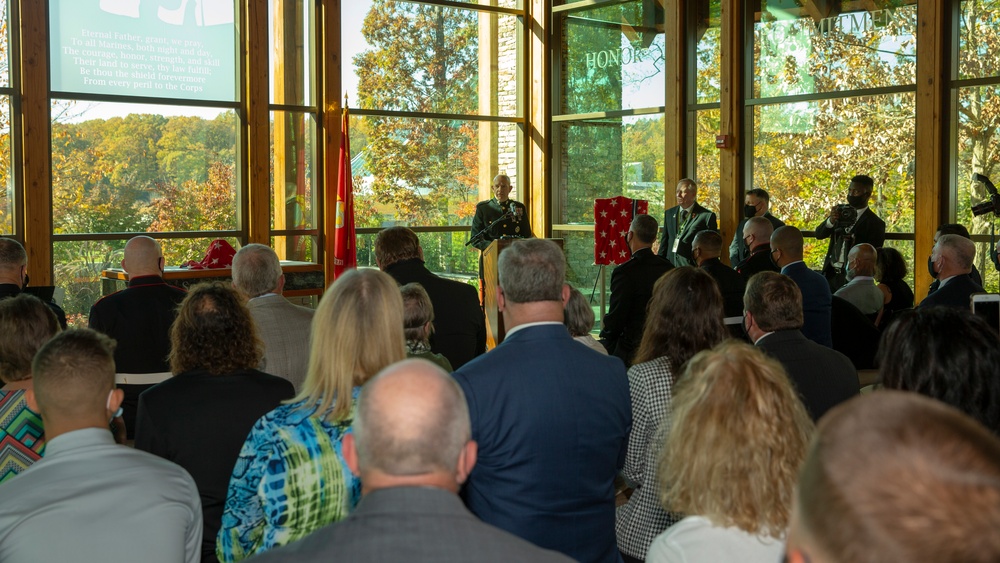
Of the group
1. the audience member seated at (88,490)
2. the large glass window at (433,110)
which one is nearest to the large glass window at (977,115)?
the large glass window at (433,110)

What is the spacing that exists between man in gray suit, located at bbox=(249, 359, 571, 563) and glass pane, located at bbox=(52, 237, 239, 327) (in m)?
8.37

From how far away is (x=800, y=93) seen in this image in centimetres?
1004

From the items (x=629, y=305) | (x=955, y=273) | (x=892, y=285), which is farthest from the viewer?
(x=892, y=285)

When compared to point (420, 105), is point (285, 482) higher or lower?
lower

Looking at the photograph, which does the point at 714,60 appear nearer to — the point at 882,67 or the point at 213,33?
the point at 882,67

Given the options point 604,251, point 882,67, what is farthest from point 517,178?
point 882,67

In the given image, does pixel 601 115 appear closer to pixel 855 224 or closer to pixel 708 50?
pixel 708 50

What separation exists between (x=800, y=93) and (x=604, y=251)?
2.58 meters

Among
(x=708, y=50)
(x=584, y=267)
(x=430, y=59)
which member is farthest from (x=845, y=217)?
(x=430, y=59)

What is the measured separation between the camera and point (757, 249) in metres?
6.52

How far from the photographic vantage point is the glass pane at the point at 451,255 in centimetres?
1172

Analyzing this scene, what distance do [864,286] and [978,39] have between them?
12.2ft

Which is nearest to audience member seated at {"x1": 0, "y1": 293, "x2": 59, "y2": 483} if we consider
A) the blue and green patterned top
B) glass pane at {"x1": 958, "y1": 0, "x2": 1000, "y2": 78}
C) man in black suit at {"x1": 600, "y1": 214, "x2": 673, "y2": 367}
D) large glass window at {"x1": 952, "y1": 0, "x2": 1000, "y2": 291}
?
the blue and green patterned top

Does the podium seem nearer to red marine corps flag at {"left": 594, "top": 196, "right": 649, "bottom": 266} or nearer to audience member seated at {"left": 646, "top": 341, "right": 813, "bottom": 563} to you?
red marine corps flag at {"left": 594, "top": 196, "right": 649, "bottom": 266}
